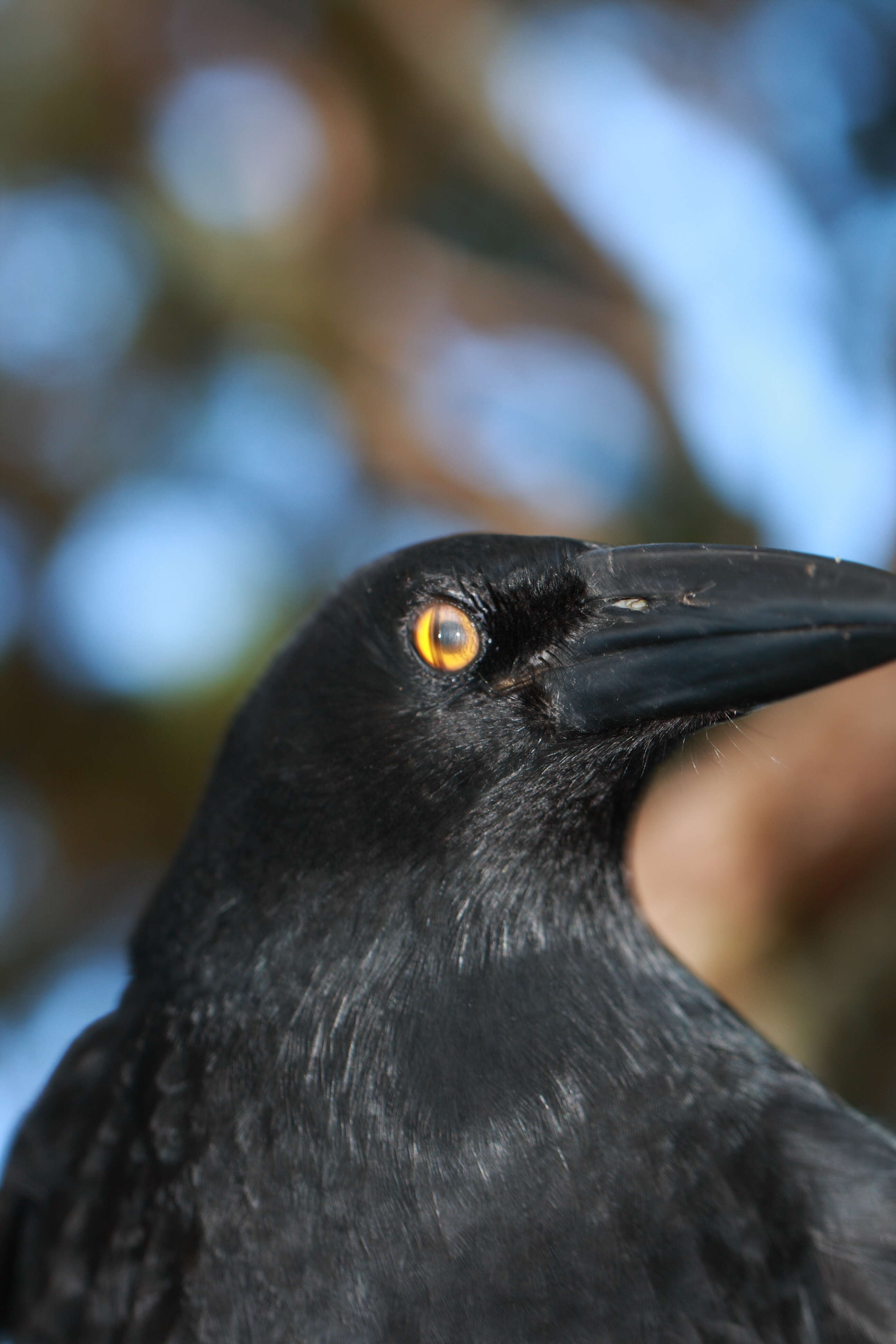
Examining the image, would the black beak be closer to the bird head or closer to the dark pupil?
the bird head

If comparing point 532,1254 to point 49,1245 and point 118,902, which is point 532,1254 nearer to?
point 49,1245

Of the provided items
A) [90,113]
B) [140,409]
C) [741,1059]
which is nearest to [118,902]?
[140,409]

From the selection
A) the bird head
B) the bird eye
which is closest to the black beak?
the bird head

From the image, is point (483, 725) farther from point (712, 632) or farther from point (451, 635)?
point (712, 632)

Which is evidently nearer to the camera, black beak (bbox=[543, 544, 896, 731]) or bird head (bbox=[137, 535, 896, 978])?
black beak (bbox=[543, 544, 896, 731])

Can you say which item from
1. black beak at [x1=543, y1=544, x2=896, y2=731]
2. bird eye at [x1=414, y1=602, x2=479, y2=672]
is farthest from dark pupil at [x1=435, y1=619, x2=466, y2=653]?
black beak at [x1=543, y1=544, x2=896, y2=731]

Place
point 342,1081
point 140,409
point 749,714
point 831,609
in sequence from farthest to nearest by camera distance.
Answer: point 140,409
point 749,714
point 342,1081
point 831,609

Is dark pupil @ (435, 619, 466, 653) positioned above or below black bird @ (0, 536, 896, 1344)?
above

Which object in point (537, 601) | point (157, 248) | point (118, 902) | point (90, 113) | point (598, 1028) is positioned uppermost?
point (90, 113)
